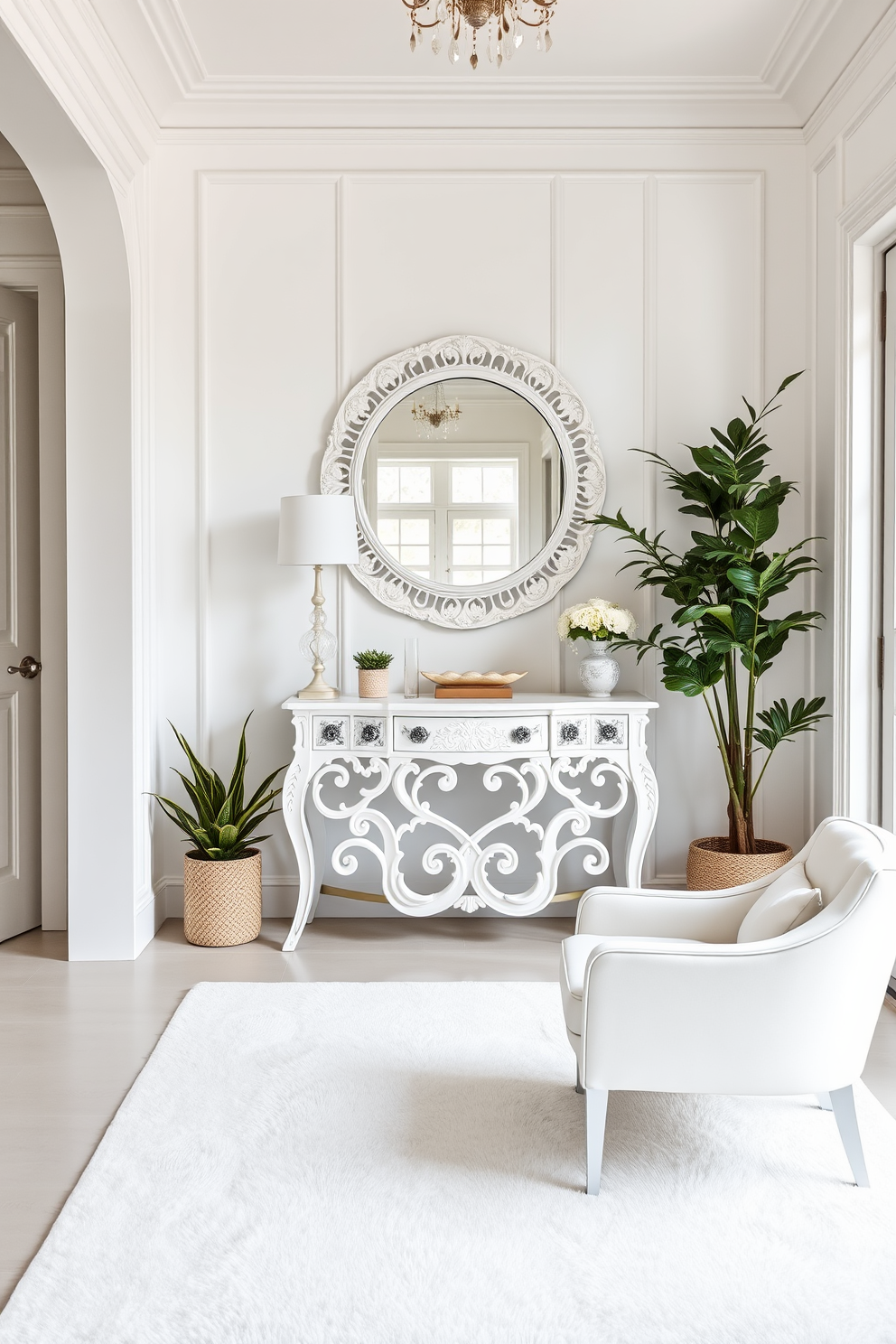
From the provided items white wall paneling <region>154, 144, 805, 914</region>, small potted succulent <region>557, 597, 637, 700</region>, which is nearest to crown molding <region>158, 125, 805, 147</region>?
white wall paneling <region>154, 144, 805, 914</region>

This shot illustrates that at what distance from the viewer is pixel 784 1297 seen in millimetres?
1670

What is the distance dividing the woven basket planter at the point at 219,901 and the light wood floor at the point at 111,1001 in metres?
0.05

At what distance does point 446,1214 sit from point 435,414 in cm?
279

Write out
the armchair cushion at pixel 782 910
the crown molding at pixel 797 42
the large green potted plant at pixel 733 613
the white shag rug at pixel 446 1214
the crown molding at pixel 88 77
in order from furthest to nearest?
the large green potted plant at pixel 733 613
the crown molding at pixel 797 42
the crown molding at pixel 88 77
the armchair cushion at pixel 782 910
the white shag rug at pixel 446 1214

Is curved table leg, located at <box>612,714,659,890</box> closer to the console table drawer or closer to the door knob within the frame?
the console table drawer

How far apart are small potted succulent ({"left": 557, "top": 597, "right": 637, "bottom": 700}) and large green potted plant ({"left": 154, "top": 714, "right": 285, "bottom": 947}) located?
1192 millimetres

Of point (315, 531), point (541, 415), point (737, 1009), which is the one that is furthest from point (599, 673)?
point (737, 1009)

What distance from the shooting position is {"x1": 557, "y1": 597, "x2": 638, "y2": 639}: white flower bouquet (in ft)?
11.6

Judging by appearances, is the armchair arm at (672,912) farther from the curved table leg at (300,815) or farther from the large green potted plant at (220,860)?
the large green potted plant at (220,860)

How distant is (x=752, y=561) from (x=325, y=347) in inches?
70.3

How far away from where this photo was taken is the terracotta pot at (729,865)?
3.43 m

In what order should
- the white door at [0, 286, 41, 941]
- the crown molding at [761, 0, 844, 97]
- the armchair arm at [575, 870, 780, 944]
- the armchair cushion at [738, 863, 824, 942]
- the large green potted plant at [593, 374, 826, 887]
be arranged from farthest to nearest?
1. the white door at [0, 286, 41, 941]
2. the large green potted plant at [593, 374, 826, 887]
3. the crown molding at [761, 0, 844, 97]
4. the armchair arm at [575, 870, 780, 944]
5. the armchair cushion at [738, 863, 824, 942]

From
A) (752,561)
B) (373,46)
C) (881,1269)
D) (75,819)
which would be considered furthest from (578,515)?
(881,1269)

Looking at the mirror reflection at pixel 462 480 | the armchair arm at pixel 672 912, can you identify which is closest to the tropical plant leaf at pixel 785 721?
the mirror reflection at pixel 462 480
